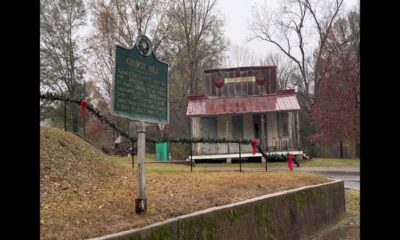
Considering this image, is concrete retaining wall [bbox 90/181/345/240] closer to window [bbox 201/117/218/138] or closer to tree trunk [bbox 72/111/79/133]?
window [bbox 201/117/218/138]

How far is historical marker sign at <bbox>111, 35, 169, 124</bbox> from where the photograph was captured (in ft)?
20.1

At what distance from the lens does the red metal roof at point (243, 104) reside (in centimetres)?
3069

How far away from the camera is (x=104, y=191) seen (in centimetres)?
802

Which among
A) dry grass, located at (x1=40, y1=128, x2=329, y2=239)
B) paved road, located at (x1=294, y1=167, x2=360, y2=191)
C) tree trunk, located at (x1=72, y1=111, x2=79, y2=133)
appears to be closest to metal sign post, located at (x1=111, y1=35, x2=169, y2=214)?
dry grass, located at (x1=40, y1=128, x2=329, y2=239)

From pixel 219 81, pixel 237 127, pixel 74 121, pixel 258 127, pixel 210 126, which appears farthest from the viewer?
pixel 74 121

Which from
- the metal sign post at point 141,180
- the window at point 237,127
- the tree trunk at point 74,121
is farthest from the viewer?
the tree trunk at point 74,121

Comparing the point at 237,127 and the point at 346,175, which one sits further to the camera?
the point at 237,127

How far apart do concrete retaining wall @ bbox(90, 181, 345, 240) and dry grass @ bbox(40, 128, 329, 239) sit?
9.1 inches

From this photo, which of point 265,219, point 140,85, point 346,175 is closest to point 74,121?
point 346,175

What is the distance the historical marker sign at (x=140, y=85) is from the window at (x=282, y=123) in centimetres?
2515

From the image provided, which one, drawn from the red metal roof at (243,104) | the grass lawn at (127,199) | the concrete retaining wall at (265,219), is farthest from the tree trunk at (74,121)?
the concrete retaining wall at (265,219)

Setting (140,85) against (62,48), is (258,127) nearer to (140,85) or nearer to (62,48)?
(62,48)

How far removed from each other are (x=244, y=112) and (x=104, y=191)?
2317cm

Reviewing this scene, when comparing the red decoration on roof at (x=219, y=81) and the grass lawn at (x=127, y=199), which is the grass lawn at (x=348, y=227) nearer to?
the grass lawn at (x=127, y=199)
